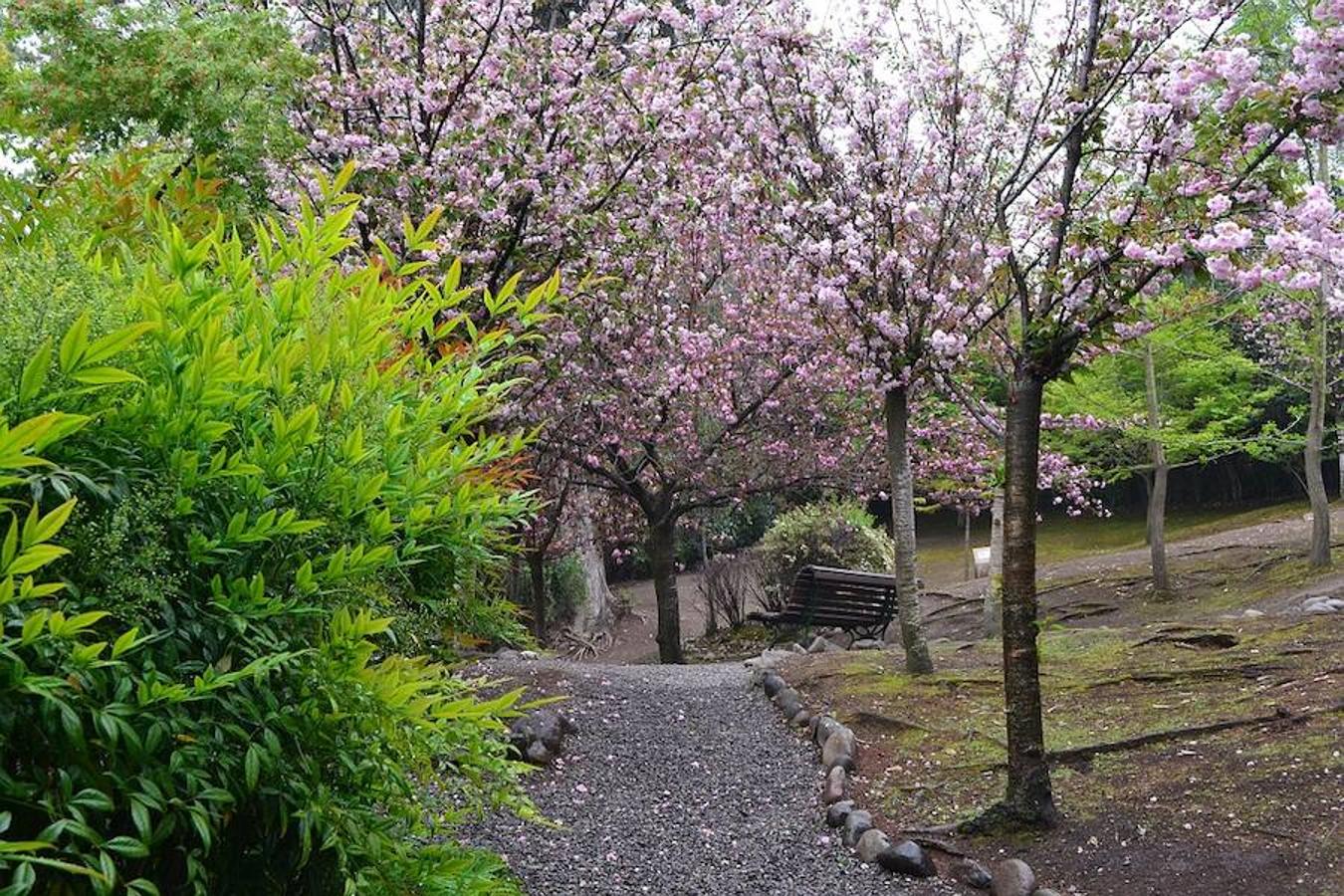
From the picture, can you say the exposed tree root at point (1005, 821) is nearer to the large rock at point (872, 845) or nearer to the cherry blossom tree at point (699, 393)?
the large rock at point (872, 845)

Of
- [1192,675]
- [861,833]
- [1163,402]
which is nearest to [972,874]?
[861,833]

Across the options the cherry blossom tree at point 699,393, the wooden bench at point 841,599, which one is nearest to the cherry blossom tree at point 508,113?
the cherry blossom tree at point 699,393

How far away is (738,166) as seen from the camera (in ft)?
24.0

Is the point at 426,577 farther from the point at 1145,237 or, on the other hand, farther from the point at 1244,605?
the point at 1244,605

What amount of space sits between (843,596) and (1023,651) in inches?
289

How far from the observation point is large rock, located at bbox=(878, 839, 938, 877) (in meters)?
4.07

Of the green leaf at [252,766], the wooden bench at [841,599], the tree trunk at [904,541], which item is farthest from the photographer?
the wooden bench at [841,599]

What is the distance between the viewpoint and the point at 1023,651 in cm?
427

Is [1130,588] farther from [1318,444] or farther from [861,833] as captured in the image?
[861,833]

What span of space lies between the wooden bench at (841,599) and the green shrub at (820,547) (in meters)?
1.96

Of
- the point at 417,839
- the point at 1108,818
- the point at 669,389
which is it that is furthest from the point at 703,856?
the point at 669,389

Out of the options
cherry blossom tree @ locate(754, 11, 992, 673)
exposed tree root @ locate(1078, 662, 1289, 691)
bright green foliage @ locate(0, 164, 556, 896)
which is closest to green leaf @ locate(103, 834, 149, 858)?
bright green foliage @ locate(0, 164, 556, 896)

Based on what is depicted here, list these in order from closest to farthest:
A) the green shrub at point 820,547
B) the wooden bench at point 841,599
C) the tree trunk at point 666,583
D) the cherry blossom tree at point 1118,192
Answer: the cherry blossom tree at point 1118,192 < the tree trunk at point 666,583 < the wooden bench at point 841,599 < the green shrub at point 820,547

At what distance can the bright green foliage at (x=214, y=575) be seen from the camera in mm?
1426
